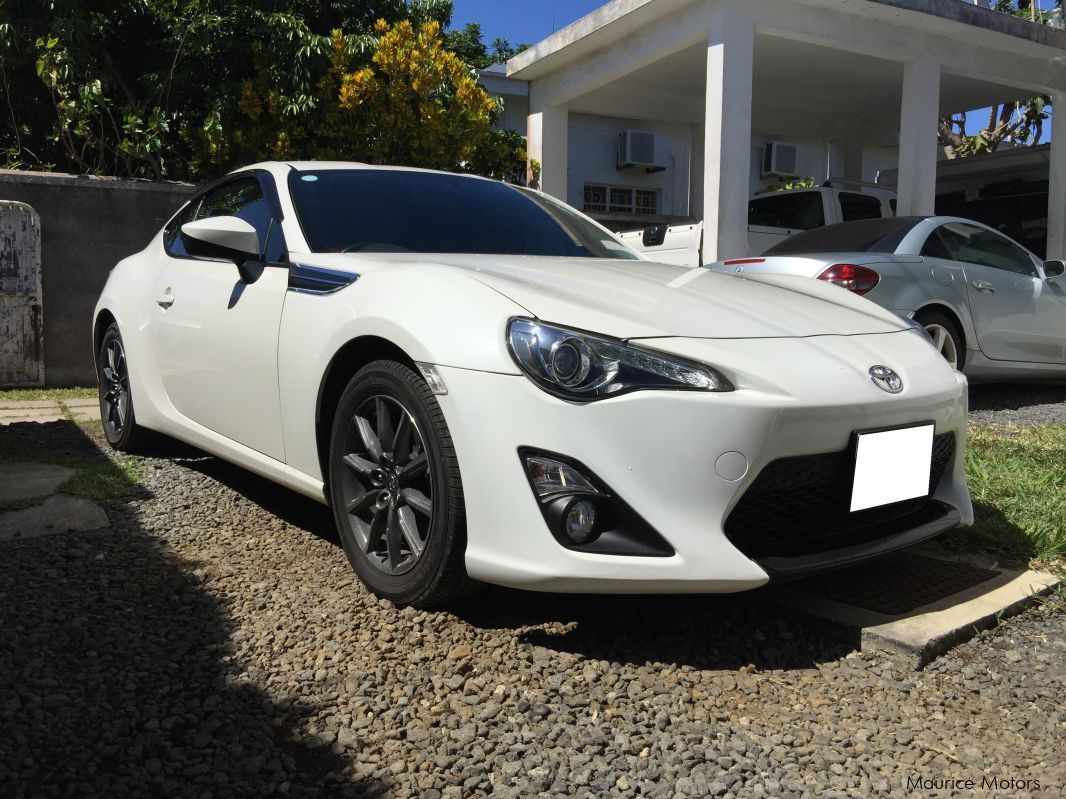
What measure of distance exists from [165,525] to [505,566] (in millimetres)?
1752

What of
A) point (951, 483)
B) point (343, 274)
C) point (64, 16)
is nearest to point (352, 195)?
point (343, 274)

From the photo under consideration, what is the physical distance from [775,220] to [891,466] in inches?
307

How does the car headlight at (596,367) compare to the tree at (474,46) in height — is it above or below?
below

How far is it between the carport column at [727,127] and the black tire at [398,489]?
5.93 metres

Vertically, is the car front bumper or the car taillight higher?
the car taillight

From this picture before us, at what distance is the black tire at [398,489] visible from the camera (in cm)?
221

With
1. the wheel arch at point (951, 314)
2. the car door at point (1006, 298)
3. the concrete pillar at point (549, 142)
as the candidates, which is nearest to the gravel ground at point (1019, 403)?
the car door at point (1006, 298)

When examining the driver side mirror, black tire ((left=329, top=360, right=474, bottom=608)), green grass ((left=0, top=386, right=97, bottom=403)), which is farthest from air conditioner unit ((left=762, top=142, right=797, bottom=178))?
black tire ((left=329, top=360, right=474, bottom=608))

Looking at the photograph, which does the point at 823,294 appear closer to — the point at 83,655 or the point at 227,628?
the point at 227,628

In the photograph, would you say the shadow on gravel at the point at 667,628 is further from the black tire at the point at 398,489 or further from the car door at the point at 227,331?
the car door at the point at 227,331

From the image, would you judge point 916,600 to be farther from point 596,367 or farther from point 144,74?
point 144,74

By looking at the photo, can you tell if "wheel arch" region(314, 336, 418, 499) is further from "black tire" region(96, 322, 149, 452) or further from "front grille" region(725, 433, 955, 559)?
"black tire" region(96, 322, 149, 452)

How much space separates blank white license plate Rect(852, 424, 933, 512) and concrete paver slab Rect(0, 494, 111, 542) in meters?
2.57

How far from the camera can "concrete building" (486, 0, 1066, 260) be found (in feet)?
26.2
